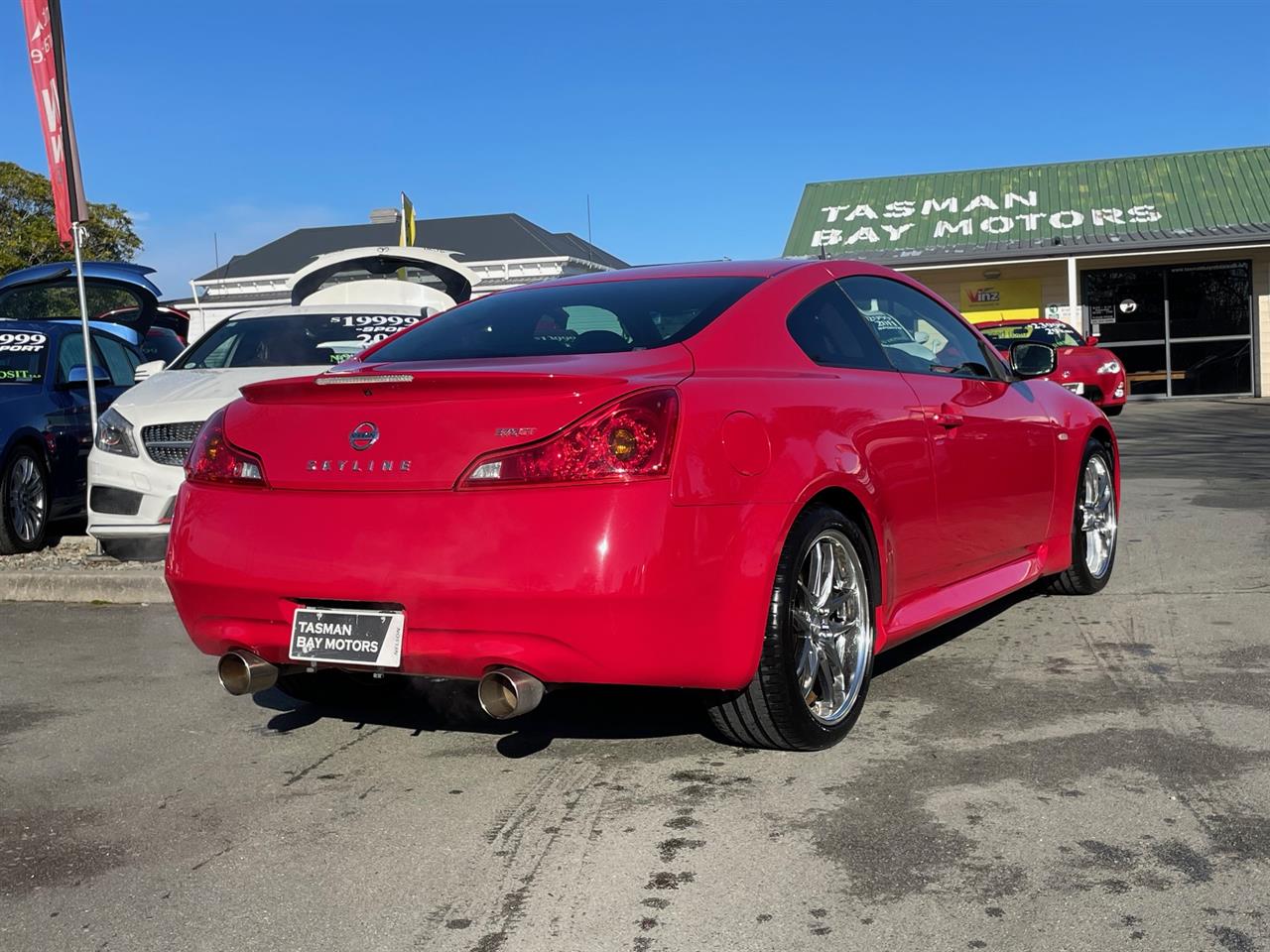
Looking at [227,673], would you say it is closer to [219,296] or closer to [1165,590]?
[1165,590]

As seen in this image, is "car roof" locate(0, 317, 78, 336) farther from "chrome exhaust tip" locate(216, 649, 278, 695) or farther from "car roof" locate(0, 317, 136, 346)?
"chrome exhaust tip" locate(216, 649, 278, 695)

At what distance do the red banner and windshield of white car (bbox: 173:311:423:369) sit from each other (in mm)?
1697

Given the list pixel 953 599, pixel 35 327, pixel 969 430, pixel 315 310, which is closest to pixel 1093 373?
pixel 315 310

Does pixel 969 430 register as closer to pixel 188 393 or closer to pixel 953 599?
pixel 953 599

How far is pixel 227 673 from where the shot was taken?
3967 mm

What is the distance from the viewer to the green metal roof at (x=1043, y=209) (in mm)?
25172

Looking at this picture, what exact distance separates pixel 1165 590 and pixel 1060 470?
1.04m

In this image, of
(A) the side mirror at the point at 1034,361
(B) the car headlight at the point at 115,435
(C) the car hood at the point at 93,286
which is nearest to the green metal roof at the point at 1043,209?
(C) the car hood at the point at 93,286

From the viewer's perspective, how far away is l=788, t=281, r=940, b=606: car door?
4.23 metres

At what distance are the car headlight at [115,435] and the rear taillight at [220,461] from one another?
150 inches

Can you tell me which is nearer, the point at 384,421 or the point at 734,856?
the point at 734,856

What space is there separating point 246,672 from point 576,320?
145 cm

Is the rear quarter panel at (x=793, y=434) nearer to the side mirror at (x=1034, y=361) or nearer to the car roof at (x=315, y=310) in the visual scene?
the side mirror at (x=1034, y=361)

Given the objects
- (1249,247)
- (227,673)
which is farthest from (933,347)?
(1249,247)
